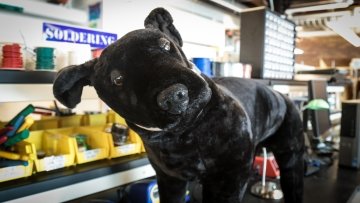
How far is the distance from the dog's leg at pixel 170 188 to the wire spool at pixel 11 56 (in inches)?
15.2

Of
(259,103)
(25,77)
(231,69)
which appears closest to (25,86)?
(25,77)

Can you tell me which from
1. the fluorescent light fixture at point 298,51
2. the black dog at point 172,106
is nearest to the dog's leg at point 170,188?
the black dog at point 172,106

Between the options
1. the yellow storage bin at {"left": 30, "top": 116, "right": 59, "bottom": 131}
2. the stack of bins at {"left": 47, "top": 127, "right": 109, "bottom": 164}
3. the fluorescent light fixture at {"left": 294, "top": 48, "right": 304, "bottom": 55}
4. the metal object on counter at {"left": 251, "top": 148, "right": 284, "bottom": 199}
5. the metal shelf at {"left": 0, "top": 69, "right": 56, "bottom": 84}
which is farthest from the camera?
the fluorescent light fixture at {"left": 294, "top": 48, "right": 304, "bottom": 55}

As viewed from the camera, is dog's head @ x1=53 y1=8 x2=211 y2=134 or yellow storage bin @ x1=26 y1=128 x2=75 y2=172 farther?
yellow storage bin @ x1=26 y1=128 x2=75 y2=172

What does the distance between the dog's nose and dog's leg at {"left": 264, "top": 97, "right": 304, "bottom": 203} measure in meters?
0.46

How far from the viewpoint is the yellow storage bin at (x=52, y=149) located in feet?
2.18

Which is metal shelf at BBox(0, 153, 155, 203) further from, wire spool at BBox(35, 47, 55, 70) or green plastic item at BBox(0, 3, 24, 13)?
green plastic item at BBox(0, 3, 24, 13)

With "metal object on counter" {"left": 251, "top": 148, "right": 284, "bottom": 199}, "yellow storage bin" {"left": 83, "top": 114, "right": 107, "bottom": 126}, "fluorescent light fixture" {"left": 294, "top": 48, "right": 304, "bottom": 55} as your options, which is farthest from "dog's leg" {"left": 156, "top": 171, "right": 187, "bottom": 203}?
"fluorescent light fixture" {"left": 294, "top": 48, "right": 304, "bottom": 55}

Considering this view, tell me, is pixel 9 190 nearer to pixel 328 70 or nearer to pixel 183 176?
pixel 183 176

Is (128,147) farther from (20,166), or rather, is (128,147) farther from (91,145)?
(20,166)

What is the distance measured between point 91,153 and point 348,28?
66 centimetres

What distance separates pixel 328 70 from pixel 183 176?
149 cm

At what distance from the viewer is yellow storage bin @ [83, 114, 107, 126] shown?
2.98 feet

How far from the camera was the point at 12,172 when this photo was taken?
0.61m
